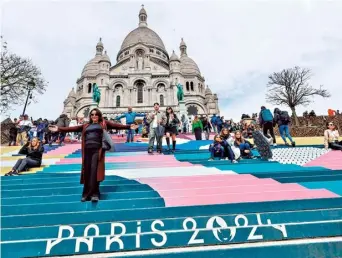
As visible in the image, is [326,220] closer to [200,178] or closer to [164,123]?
[200,178]

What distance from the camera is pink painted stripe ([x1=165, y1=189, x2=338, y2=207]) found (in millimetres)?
3623

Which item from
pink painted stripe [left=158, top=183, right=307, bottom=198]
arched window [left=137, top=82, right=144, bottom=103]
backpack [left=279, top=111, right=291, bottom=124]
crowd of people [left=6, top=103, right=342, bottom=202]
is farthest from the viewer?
arched window [left=137, top=82, right=144, bottom=103]

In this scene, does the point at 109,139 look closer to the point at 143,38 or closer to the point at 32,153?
the point at 32,153

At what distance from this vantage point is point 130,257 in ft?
8.55

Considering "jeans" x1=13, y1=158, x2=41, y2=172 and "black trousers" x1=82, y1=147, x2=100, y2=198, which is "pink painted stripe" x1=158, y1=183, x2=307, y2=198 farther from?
"jeans" x1=13, y1=158, x2=41, y2=172

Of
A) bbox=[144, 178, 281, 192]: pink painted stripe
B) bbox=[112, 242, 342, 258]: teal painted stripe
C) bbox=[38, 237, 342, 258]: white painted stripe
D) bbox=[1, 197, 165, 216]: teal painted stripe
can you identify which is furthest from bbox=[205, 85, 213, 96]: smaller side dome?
bbox=[112, 242, 342, 258]: teal painted stripe

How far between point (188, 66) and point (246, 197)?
45.5m

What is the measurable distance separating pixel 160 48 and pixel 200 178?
5153 centimetres

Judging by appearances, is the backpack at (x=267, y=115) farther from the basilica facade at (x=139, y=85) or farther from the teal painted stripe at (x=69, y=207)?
the basilica facade at (x=139, y=85)

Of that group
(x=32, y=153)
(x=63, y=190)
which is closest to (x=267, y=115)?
(x=63, y=190)

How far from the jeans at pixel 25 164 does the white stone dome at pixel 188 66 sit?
139 feet

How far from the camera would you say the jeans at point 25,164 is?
545 cm

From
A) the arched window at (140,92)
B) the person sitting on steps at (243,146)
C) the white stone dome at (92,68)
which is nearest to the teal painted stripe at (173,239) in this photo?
the person sitting on steps at (243,146)

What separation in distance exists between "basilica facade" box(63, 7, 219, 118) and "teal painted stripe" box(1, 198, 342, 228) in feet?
103
